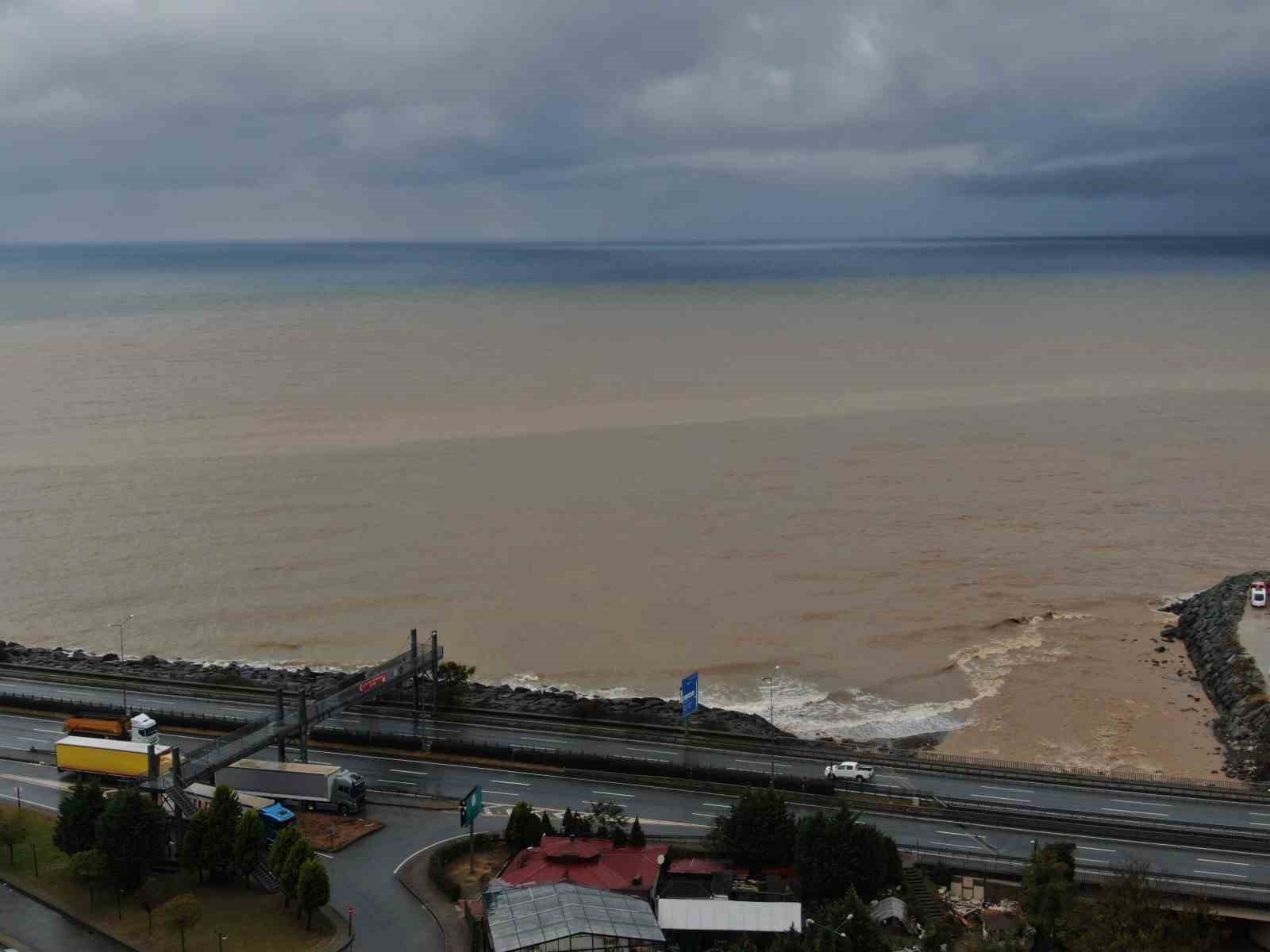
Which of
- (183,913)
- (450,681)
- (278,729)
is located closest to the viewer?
(183,913)

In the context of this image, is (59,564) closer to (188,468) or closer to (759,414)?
(188,468)

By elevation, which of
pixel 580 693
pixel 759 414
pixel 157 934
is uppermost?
pixel 759 414

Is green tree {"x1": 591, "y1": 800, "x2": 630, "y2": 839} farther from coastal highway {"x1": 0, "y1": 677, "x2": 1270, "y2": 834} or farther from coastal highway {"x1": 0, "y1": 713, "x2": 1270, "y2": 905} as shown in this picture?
coastal highway {"x1": 0, "y1": 677, "x2": 1270, "y2": 834}

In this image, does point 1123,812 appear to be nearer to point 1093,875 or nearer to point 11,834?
point 1093,875

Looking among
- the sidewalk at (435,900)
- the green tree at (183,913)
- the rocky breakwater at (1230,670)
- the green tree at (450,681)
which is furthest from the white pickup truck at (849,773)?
the green tree at (183,913)

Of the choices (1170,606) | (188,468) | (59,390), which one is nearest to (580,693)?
(1170,606)

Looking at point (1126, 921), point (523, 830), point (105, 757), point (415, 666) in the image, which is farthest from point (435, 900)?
point (1126, 921)

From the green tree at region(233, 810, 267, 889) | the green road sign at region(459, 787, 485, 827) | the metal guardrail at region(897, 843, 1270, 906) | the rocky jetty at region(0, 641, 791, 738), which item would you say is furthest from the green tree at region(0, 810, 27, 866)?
the metal guardrail at region(897, 843, 1270, 906)
